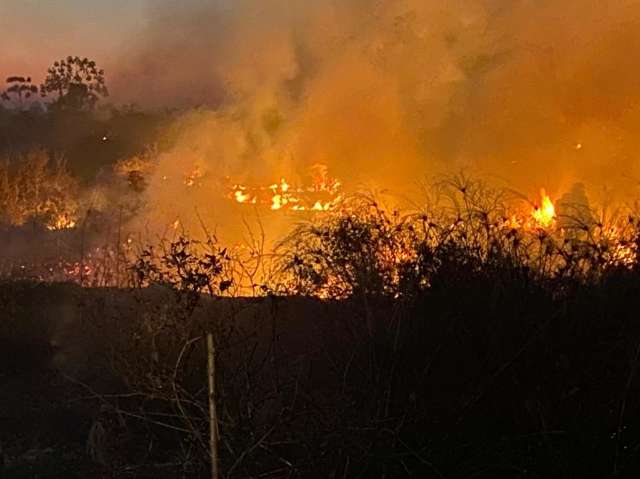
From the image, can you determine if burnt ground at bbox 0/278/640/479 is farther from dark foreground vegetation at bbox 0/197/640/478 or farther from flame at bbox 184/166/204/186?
flame at bbox 184/166/204/186

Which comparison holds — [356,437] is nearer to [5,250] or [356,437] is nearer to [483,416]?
[483,416]

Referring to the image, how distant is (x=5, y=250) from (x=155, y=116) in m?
15.3

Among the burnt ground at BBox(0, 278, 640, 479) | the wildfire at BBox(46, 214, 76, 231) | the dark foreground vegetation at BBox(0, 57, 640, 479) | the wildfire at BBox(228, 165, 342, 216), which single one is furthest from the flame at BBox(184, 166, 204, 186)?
the burnt ground at BBox(0, 278, 640, 479)

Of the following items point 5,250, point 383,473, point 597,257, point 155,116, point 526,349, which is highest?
point 155,116

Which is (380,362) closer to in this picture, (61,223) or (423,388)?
(423,388)

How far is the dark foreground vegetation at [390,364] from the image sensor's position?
397cm

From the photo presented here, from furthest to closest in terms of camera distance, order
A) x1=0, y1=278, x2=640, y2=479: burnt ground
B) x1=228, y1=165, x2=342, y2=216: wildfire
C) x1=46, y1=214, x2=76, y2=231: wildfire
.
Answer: x1=46, y1=214, x2=76, y2=231: wildfire
x1=228, y1=165, x2=342, y2=216: wildfire
x1=0, y1=278, x2=640, y2=479: burnt ground

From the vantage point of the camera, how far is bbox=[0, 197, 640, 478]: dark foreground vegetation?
13.0 feet

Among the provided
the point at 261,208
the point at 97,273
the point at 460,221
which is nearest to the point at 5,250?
the point at 261,208

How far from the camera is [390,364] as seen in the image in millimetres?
4258

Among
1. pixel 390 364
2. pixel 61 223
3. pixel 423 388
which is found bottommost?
pixel 423 388

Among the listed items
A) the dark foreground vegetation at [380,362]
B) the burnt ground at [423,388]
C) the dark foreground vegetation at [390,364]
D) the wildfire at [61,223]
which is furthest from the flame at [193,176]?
the burnt ground at [423,388]

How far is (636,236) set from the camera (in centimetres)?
486

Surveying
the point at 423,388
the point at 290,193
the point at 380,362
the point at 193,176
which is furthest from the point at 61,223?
the point at 423,388
